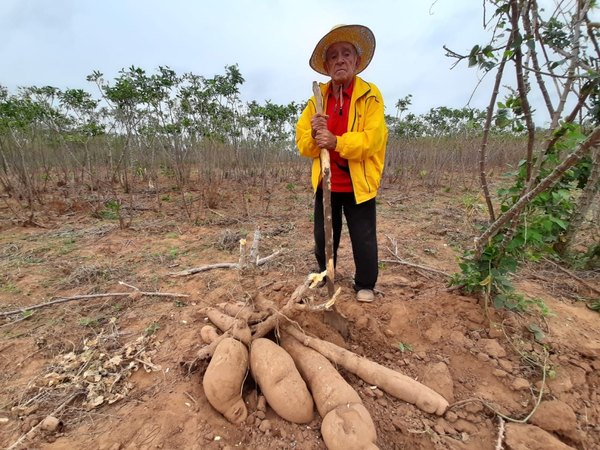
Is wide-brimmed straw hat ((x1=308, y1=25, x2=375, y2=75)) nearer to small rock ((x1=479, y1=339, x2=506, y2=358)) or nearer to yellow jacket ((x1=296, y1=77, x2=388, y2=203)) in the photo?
yellow jacket ((x1=296, y1=77, x2=388, y2=203))

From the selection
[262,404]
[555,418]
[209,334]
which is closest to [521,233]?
[555,418]

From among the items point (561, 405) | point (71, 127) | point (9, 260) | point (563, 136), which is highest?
point (71, 127)

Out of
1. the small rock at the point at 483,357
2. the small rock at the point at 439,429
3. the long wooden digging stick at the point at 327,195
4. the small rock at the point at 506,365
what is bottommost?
the small rock at the point at 439,429

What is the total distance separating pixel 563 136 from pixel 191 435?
7.04 feet

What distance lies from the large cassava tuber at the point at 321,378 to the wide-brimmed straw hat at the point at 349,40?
5.57ft

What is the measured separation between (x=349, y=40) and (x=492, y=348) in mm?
1944

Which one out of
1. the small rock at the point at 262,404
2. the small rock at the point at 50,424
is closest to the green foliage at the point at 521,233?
the small rock at the point at 262,404

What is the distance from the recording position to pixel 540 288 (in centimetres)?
236

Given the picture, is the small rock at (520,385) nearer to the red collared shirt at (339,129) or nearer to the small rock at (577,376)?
the small rock at (577,376)

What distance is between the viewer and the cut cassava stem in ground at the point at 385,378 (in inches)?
49.2

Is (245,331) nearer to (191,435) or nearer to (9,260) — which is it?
(191,435)

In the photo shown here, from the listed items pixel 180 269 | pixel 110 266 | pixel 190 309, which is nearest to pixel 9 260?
pixel 110 266

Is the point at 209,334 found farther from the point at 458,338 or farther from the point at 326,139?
the point at 458,338

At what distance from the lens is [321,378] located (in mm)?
1278
